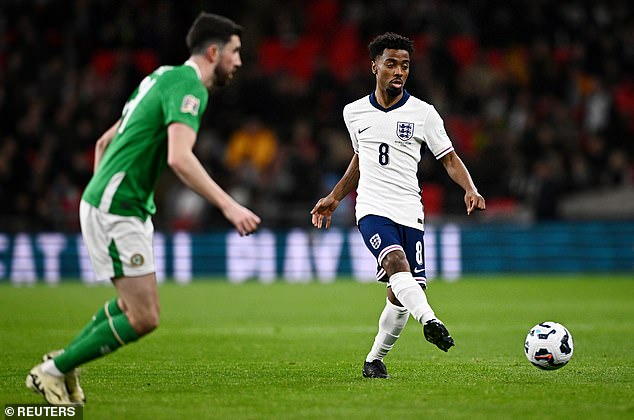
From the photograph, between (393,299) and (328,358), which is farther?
(328,358)

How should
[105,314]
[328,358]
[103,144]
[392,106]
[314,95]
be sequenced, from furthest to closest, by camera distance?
[314,95]
[328,358]
[392,106]
[103,144]
[105,314]

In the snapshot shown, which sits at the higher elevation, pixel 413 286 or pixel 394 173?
pixel 394 173

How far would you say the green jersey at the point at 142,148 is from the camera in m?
6.59

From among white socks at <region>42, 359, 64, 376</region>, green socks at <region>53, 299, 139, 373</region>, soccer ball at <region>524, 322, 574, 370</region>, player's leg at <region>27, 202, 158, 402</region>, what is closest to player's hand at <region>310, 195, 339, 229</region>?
soccer ball at <region>524, 322, 574, 370</region>

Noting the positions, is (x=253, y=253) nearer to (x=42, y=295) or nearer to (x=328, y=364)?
(x=42, y=295)

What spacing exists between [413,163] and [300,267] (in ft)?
42.5

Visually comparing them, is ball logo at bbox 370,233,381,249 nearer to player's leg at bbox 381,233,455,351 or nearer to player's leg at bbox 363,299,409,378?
player's leg at bbox 381,233,455,351

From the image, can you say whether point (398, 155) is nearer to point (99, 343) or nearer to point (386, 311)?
point (386, 311)

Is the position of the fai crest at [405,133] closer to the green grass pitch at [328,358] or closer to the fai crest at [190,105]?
the green grass pitch at [328,358]

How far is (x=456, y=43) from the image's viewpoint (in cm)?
2473

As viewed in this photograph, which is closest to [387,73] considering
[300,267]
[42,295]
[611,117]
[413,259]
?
[413,259]

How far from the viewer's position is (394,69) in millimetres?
8320

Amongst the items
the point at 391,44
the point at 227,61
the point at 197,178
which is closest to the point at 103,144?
the point at 227,61

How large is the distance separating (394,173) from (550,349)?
1.76 metres
